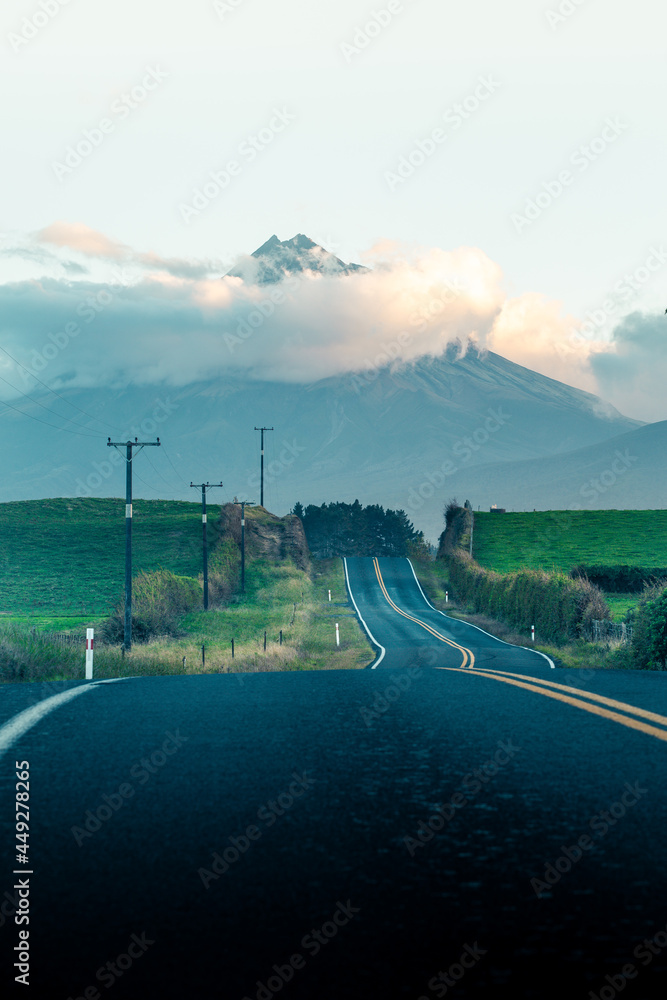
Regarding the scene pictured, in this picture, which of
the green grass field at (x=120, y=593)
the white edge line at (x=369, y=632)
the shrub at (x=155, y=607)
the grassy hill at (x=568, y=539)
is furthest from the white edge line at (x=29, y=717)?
the grassy hill at (x=568, y=539)

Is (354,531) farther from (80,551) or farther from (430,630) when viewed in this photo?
(430,630)

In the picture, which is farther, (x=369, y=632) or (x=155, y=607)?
(x=369, y=632)

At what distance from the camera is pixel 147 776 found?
599 centimetres

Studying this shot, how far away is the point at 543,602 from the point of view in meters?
44.1

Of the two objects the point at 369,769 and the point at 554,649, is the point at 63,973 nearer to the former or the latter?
the point at 369,769

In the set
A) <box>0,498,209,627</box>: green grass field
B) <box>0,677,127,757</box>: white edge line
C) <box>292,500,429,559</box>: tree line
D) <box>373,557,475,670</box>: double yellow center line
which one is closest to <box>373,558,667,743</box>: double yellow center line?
<box>373,557,475,670</box>: double yellow center line

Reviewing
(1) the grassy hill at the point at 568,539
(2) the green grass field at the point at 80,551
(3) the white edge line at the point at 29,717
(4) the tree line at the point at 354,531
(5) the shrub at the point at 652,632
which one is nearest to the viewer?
(3) the white edge line at the point at 29,717

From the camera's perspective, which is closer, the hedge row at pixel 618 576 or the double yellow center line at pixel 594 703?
the double yellow center line at pixel 594 703

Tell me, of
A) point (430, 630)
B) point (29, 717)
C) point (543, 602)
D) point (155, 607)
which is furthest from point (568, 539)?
point (29, 717)

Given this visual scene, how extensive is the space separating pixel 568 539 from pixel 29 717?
93.1 meters

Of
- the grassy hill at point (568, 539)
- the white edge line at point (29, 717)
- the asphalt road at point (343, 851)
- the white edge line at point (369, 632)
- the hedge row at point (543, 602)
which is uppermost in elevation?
the grassy hill at point (568, 539)

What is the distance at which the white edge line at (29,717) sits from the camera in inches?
285

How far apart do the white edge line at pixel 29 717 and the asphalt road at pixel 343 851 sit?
0.18ft

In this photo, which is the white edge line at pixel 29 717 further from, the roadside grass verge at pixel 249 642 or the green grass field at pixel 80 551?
the green grass field at pixel 80 551
